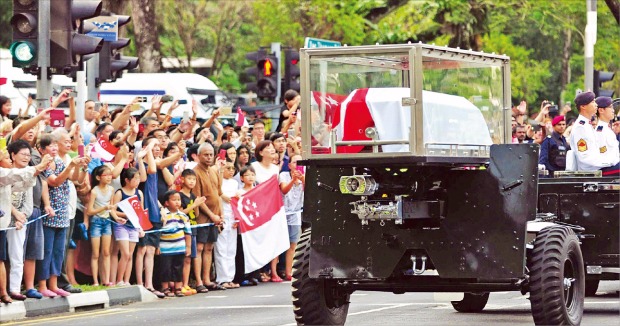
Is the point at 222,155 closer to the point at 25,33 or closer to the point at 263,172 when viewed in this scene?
the point at 263,172

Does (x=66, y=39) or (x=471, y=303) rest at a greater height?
(x=66, y=39)

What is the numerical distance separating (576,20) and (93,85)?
27.4 m

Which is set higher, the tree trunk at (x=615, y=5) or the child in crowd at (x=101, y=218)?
the tree trunk at (x=615, y=5)

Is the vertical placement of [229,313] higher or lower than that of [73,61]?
lower

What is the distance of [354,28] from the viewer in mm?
38312

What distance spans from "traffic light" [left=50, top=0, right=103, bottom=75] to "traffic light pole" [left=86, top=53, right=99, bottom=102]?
327 cm

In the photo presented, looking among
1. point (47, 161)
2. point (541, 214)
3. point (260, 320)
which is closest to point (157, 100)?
point (47, 161)

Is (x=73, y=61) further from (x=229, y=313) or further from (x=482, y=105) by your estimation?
(x=482, y=105)

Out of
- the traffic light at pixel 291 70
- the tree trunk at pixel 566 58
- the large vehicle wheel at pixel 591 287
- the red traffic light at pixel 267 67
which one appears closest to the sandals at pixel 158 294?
the large vehicle wheel at pixel 591 287

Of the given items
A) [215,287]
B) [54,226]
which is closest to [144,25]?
[215,287]

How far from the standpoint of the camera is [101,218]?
17.7 metres

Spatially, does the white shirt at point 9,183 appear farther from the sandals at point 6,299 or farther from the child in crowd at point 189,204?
the child in crowd at point 189,204

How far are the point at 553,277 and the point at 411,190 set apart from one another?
142 cm

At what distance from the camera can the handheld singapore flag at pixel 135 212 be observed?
17.7m
